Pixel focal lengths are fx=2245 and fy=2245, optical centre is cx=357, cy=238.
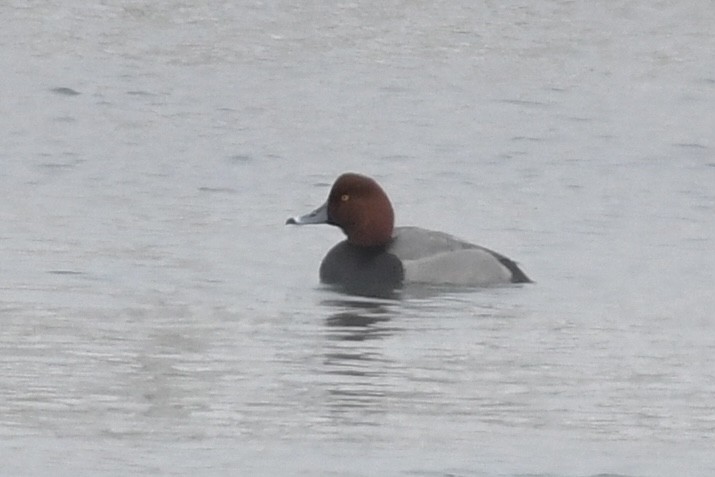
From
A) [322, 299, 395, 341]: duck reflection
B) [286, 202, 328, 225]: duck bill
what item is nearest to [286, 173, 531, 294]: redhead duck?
[286, 202, 328, 225]: duck bill

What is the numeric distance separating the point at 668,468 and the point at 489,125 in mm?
10327

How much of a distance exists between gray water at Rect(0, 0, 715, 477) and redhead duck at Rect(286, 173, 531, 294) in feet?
0.65

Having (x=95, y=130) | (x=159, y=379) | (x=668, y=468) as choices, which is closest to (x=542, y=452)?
(x=668, y=468)

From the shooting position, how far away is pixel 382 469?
6.40m

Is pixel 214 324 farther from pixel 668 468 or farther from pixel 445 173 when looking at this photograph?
pixel 445 173

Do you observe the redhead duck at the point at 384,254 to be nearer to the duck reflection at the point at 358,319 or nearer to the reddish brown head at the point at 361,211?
the reddish brown head at the point at 361,211

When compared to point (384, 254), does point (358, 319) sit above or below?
above

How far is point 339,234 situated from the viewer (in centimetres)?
1304

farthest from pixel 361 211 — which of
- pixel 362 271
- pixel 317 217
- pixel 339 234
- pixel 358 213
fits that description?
pixel 339 234

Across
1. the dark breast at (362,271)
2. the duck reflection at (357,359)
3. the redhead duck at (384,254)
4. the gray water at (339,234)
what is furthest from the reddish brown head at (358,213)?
the duck reflection at (357,359)

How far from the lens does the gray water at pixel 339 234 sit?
6.95 meters

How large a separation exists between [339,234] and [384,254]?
1862 mm

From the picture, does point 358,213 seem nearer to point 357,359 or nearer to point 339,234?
point 339,234

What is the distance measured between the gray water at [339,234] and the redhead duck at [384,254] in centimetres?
20
